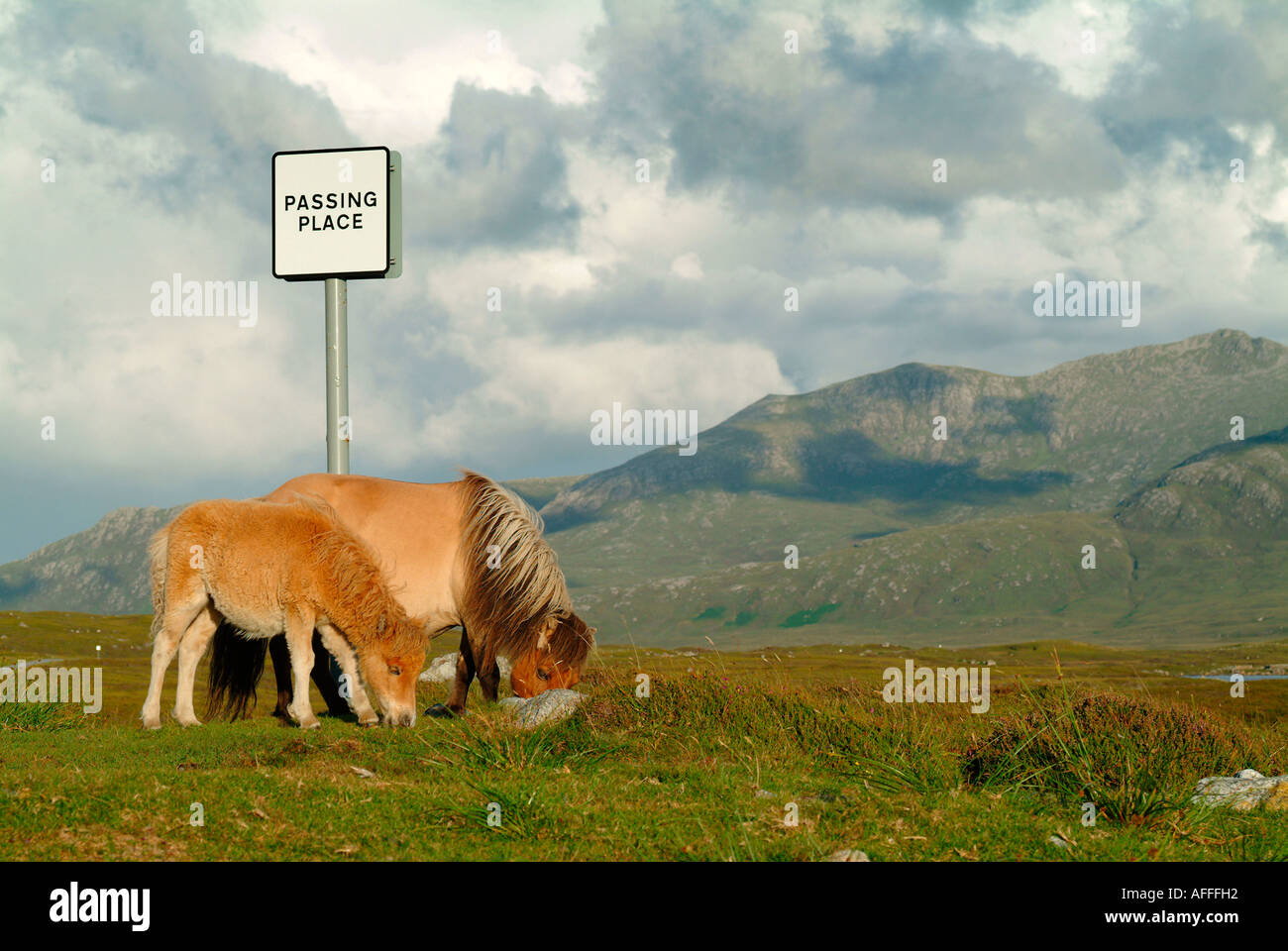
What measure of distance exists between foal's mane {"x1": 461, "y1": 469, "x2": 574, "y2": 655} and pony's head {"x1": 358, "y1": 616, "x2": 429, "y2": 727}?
1462 mm

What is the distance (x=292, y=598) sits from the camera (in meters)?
15.0

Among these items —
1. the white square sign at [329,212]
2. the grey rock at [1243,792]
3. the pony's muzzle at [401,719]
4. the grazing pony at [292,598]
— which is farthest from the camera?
the white square sign at [329,212]

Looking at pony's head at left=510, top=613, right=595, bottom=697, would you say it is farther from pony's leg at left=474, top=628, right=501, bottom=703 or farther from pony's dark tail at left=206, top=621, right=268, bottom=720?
pony's dark tail at left=206, top=621, right=268, bottom=720

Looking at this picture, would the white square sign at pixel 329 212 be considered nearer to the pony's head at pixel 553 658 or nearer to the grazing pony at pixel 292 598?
the grazing pony at pixel 292 598

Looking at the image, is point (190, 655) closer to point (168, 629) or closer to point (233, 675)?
point (168, 629)

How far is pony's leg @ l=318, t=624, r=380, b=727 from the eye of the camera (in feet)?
50.1

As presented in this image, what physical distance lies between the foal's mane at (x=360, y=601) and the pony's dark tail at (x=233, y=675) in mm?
2464

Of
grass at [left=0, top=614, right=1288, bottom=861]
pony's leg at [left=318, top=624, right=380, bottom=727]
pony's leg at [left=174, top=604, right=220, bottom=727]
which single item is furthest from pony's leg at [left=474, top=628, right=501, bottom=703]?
pony's leg at [left=174, top=604, right=220, bottom=727]

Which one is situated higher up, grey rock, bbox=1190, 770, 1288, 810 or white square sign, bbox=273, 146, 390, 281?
white square sign, bbox=273, 146, 390, 281

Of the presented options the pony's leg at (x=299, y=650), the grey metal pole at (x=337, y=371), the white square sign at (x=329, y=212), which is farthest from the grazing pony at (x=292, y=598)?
the white square sign at (x=329, y=212)

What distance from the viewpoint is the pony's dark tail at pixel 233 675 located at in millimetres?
16750
